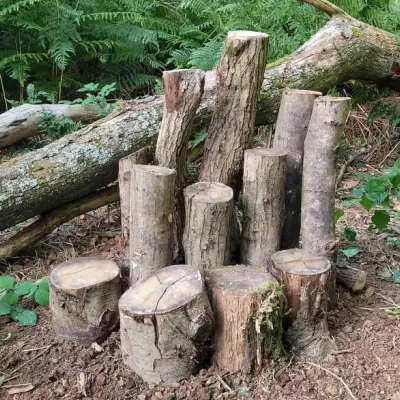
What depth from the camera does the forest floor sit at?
221 cm

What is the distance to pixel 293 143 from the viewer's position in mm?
2734

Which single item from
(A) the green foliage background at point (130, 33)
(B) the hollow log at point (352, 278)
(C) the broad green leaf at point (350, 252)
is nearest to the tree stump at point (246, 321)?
(B) the hollow log at point (352, 278)

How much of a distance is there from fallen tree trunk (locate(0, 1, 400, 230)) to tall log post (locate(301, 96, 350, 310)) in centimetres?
130

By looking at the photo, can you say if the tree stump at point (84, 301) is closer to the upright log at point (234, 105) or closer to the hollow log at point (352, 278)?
the upright log at point (234, 105)

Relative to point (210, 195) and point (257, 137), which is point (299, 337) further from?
point (257, 137)

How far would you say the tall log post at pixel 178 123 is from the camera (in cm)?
250

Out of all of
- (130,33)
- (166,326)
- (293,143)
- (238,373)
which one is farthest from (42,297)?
(130,33)

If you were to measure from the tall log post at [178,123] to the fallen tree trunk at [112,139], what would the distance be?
91cm

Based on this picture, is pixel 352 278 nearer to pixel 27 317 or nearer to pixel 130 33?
pixel 27 317

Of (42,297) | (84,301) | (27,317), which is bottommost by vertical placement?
(27,317)

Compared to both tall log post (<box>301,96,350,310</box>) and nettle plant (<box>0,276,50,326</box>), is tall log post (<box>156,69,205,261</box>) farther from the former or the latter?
nettle plant (<box>0,276,50,326</box>)

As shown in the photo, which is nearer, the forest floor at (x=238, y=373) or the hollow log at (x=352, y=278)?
the forest floor at (x=238, y=373)

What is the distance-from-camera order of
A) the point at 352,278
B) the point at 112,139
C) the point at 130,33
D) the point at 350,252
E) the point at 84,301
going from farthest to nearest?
the point at 130,33, the point at 112,139, the point at 350,252, the point at 352,278, the point at 84,301

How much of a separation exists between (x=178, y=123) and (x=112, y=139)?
3.33 feet
